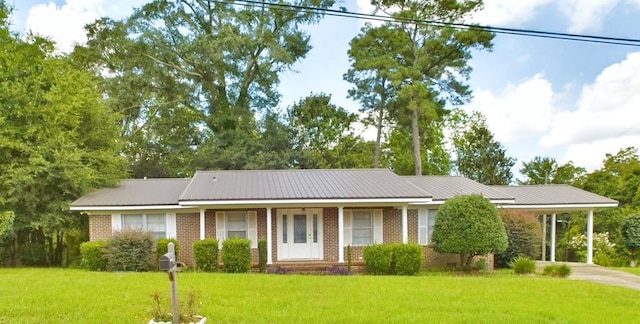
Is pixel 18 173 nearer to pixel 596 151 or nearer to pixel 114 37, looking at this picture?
pixel 114 37

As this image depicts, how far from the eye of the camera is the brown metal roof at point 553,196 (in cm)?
1702

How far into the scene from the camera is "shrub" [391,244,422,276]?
13.3 meters

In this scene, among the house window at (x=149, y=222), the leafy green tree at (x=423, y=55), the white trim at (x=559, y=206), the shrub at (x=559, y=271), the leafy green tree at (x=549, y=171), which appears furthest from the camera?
the leafy green tree at (x=549, y=171)

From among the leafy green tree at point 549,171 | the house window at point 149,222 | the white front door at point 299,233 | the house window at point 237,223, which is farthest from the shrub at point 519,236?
the leafy green tree at point 549,171

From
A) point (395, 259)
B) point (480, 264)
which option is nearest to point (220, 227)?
point (395, 259)

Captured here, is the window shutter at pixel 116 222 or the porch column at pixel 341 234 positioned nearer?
the porch column at pixel 341 234

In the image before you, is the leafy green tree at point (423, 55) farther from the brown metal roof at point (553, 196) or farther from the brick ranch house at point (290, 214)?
the brick ranch house at point (290, 214)

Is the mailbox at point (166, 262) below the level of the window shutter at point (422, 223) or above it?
above

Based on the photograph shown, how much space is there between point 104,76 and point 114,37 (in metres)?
2.39

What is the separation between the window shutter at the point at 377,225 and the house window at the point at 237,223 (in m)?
4.60

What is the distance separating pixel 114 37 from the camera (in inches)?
1032

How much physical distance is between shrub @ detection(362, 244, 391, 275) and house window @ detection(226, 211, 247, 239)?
15.3ft

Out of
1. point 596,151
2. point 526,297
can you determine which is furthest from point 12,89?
point 596,151

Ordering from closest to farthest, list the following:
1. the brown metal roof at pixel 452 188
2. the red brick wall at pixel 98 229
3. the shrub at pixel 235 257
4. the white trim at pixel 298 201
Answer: the shrub at pixel 235 257
the white trim at pixel 298 201
the red brick wall at pixel 98 229
the brown metal roof at pixel 452 188
